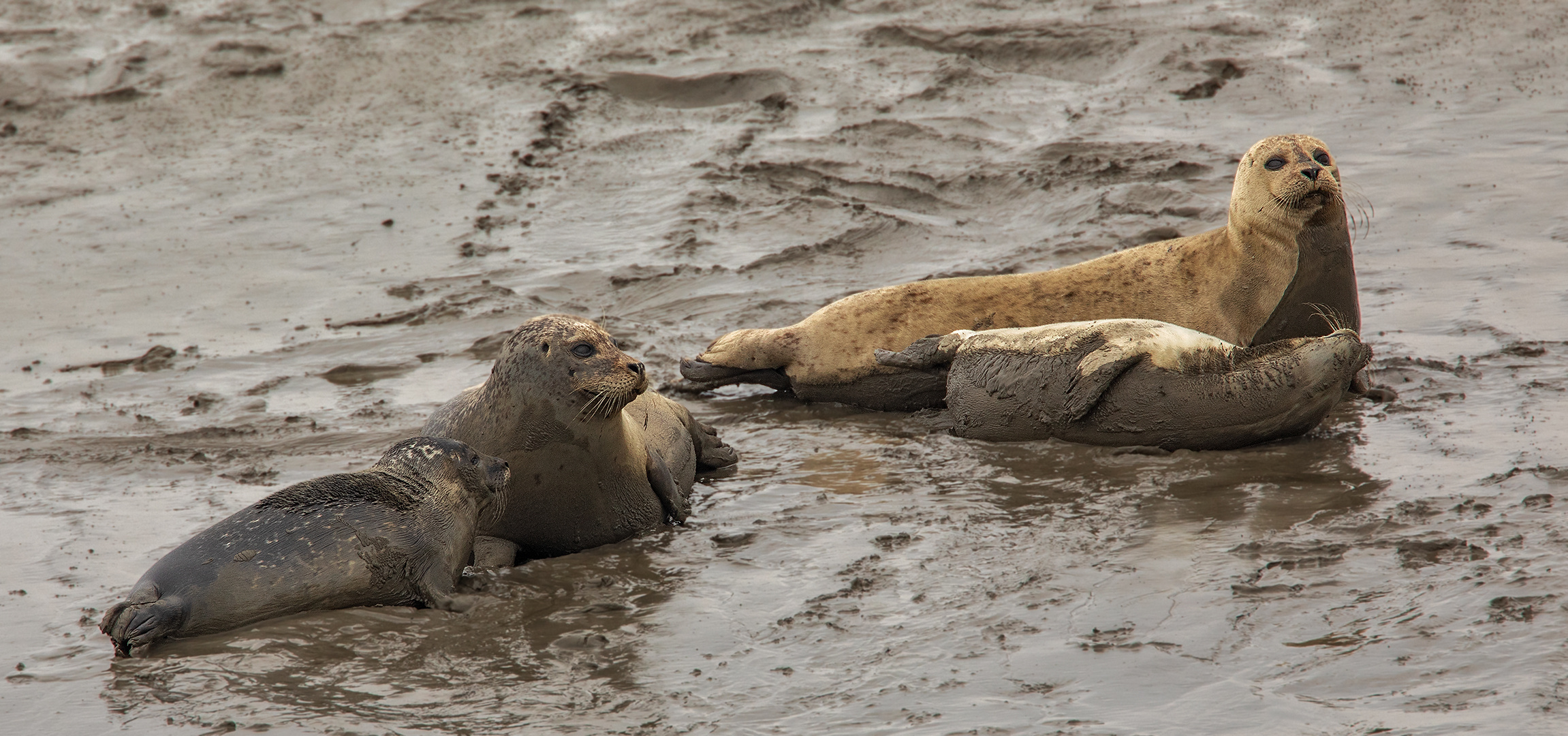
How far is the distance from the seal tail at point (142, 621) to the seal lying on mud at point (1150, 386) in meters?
3.23

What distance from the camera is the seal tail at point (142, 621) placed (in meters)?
4.06

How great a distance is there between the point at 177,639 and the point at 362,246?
5322 mm

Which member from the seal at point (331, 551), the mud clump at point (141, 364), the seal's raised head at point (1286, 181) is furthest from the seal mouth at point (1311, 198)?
the mud clump at point (141, 364)

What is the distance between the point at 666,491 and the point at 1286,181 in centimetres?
299

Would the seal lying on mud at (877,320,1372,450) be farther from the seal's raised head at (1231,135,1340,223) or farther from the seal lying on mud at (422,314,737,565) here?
the seal lying on mud at (422,314,737,565)

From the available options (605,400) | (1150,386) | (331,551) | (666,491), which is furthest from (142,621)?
(1150,386)

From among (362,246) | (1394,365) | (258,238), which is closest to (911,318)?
(1394,365)

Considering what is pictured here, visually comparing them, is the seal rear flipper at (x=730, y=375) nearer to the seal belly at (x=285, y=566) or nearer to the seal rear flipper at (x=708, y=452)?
the seal rear flipper at (x=708, y=452)

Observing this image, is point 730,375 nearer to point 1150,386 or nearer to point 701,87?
point 1150,386

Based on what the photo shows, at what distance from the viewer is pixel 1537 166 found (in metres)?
8.66

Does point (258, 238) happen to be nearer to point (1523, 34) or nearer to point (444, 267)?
point (444, 267)

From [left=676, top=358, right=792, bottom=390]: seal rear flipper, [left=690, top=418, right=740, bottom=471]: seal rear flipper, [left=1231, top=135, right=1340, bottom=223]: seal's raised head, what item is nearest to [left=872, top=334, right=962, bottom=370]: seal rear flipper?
[left=676, top=358, right=792, bottom=390]: seal rear flipper

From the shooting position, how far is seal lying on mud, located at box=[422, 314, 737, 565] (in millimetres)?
5008

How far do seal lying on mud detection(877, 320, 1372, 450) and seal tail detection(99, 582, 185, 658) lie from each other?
323 cm
